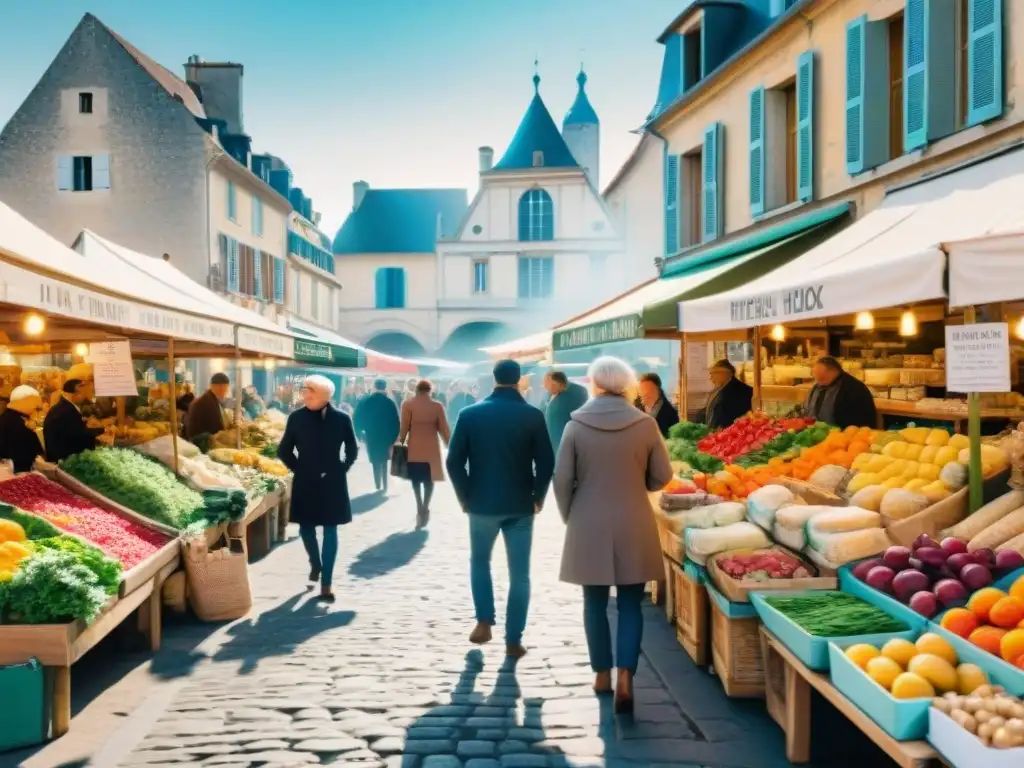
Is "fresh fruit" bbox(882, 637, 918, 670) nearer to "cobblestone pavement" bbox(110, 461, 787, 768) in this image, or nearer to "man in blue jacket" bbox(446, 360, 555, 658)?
"cobblestone pavement" bbox(110, 461, 787, 768)

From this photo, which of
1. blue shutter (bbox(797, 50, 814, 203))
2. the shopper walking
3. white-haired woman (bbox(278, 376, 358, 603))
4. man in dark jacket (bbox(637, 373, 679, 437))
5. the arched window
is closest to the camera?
white-haired woman (bbox(278, 376, 358, 603))

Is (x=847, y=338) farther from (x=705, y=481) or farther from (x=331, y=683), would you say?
(x=331, y=683)

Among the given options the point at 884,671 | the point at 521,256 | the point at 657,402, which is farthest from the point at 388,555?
the point at 521,256

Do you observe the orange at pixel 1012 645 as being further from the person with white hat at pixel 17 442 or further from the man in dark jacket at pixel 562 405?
the man in dark jacket at pixel 562 405

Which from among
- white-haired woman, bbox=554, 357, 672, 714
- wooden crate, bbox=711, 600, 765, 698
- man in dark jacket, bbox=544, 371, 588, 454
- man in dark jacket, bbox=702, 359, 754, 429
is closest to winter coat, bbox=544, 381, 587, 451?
man in dark jacket, bbox=544, 371, 588, 454

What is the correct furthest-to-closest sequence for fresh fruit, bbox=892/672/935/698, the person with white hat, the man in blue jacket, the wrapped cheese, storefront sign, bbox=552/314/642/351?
storefront sign, bbox=552/314/642/351 → the person with white hat → the man in blue jacket → the wrapped cheese → fresh fruit, bbox=892/672/935/698

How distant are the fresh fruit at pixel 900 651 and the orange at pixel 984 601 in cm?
40

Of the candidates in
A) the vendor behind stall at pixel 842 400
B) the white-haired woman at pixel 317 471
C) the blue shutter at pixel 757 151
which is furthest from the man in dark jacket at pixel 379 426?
the vendor behind stall at pixel 842 400

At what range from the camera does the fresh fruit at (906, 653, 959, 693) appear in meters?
3.91

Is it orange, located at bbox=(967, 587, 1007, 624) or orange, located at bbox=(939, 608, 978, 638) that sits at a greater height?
orange, located at bbox=(967, 587, 1007, 624)

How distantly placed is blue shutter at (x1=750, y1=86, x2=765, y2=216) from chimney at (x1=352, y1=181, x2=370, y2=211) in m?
44.7

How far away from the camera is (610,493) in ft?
18.0

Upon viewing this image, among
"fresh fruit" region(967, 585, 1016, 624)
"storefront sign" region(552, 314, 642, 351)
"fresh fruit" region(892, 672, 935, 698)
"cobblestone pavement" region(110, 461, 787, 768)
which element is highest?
"storefront sign" region(552, 314, 642, 351)

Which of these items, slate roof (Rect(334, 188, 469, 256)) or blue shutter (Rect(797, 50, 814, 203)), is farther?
slate roof (Rect(334, 188, 469, 256))
